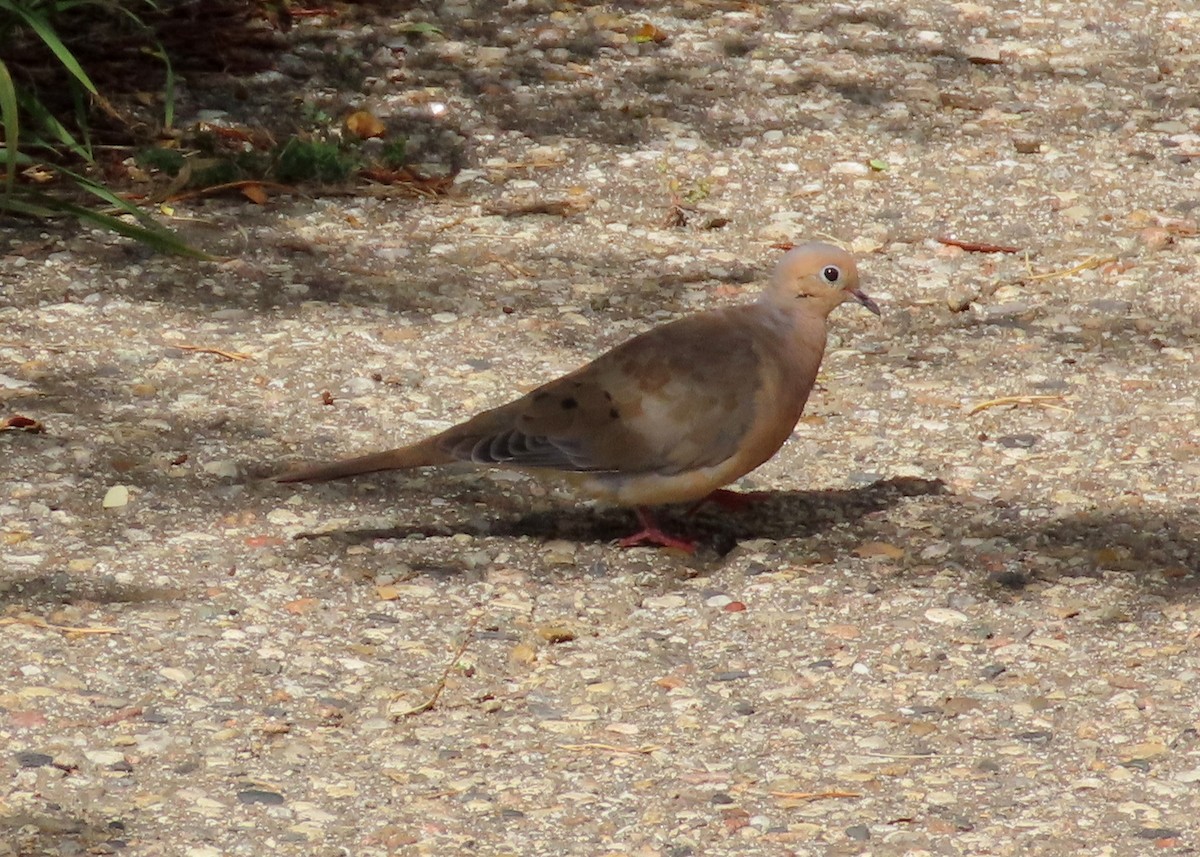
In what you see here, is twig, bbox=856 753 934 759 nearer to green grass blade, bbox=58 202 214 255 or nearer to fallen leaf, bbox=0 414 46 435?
fallen leaf, bbox=0 414 46 435

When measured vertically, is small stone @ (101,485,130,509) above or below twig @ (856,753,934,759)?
below

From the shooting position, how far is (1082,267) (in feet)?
19.2

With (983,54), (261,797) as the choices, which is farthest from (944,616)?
(983,54)

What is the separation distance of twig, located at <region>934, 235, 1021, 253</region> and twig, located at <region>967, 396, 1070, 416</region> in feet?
3.14

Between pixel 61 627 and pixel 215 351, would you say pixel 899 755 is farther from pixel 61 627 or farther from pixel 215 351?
pixel 215 351

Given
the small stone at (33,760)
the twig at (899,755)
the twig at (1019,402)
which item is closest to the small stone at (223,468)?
the small stone at (33,760)

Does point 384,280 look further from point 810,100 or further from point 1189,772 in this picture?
point 1189,772

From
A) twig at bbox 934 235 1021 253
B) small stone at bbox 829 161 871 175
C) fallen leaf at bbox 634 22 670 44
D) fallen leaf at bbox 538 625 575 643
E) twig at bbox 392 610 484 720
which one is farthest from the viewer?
fallen leaf at bbox 634 22 670 44

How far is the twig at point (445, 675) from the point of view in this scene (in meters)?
3.79

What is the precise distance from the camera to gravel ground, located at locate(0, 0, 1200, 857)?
3.56 m

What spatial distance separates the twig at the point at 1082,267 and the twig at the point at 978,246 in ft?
0.60

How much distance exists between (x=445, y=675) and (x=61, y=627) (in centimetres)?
83

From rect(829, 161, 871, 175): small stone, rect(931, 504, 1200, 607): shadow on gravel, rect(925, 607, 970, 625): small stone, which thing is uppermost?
rect(829, 161, 871, 175): small stone

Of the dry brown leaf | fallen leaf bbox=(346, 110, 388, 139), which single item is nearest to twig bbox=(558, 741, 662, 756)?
the dry brown leaf
